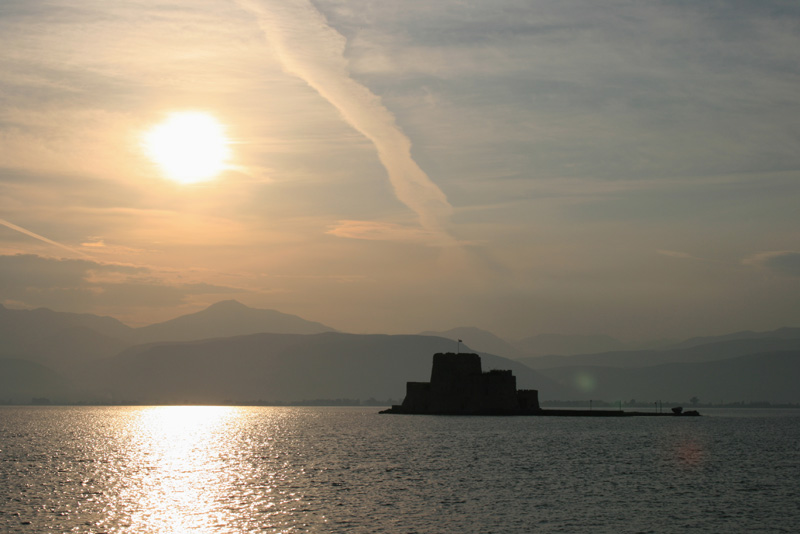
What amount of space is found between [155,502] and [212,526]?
975 cm

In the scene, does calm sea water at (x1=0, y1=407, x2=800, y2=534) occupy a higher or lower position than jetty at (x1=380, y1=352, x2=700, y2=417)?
lower

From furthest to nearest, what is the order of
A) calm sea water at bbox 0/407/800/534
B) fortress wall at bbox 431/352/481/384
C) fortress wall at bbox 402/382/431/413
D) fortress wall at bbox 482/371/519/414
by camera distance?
fortress wall at bbox 402/382/431/413, fortress wall at bbox 482/371/519/414, fortress wall at bbox 431/352/481/384, calm sea water at bbox 0/407/800/534

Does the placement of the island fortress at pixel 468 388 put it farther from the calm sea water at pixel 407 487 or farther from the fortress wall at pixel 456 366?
the calm sea water at pixel 407 487

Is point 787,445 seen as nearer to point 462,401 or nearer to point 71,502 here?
point 462,401

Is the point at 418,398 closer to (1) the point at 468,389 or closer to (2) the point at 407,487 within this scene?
(1) the point at 468,389

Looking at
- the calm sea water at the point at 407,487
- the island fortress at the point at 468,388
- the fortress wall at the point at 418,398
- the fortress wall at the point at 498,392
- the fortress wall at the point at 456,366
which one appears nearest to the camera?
the calm sea water at the point at 407,487

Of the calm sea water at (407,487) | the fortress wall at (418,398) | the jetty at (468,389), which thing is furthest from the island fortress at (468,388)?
the calm sea water at (407,487)

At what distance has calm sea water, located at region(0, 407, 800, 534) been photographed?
1681 inches

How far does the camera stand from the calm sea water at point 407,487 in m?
42.7

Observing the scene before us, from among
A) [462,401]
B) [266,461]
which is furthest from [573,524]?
[462,401]

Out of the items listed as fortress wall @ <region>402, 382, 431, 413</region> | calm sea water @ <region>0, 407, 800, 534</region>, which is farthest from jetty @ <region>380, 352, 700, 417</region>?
calm sea water @ <region>0, 407, 800, 534</region>

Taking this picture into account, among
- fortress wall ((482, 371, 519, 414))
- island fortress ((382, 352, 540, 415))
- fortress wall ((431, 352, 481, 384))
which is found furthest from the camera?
fortress wall ((482, 371, 519, 414))

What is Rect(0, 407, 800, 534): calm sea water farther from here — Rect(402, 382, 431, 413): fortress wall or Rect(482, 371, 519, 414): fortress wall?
Rect(402, 382, 431, 413): fortress wall

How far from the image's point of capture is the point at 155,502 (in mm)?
49375
